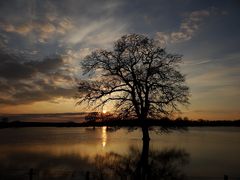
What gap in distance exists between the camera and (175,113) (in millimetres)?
34406

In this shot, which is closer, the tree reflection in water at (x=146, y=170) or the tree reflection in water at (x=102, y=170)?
the tree reflection in water at (x=102, y=170)

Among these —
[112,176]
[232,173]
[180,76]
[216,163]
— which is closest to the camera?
[112,176]

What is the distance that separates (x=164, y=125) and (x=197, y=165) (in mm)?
9006

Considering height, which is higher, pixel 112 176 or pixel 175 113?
pixel 175 113

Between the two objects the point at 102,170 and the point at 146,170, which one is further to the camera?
the point at 146,170

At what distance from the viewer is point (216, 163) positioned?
1088 inches

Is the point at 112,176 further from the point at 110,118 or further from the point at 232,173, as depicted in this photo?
the point at 110,118

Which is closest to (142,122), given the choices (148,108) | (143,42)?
(148,108)

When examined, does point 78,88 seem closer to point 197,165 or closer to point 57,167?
point 57,167

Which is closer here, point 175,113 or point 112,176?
point 112,176

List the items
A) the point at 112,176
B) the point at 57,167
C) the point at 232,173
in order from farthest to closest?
the point at 57,167 < the point at 232,173 < the point at 112,176

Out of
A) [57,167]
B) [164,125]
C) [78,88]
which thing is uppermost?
[78,88]

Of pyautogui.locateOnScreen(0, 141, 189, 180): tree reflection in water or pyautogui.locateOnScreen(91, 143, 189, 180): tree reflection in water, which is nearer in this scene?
pyautogui.locateOnScreen(0, 141, 189, 180): tree reflection in water

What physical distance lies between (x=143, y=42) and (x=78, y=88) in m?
9.10
